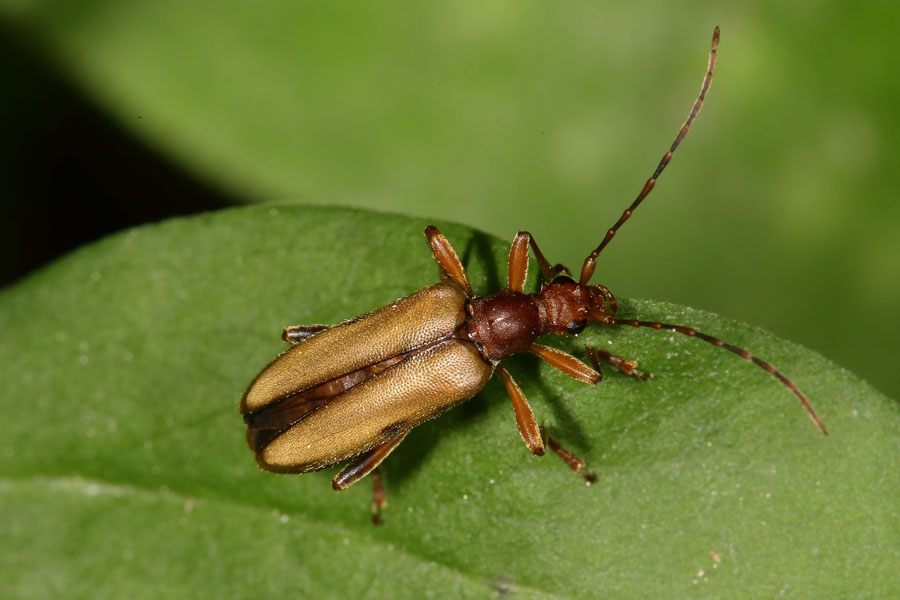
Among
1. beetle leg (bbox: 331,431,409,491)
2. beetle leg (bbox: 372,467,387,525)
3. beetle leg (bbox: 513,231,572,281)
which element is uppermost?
beetle leg (bbox: 513,231,572,281)

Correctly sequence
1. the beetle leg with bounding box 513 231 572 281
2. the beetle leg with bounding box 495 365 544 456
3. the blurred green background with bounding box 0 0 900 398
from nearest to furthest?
the beetle leg with bounding box 495 365 544 456 < the beetle leg with bounding box 513 231 572 281 < the blurred green background with bounding box 0 0 900 398

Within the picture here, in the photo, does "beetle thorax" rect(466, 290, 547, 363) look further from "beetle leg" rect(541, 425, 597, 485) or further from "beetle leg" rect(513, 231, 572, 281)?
"beetle leg" rect(541, 425, 597, 485)

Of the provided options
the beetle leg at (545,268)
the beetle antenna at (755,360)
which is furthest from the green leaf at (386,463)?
the beetle leg at (545,268)

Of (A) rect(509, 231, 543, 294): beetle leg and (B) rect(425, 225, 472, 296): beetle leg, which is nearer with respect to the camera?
(B) rect(425, 225, 472, 296): beetle leg

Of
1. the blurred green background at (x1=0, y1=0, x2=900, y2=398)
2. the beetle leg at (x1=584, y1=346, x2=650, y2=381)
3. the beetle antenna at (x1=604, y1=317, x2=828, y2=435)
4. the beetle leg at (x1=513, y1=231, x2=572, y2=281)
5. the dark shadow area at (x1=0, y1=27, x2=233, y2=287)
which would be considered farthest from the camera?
the dark shadow area at (x1=0, y1=27, x2=233, y2=287)

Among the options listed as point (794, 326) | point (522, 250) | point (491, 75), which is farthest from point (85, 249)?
point (794, 326)

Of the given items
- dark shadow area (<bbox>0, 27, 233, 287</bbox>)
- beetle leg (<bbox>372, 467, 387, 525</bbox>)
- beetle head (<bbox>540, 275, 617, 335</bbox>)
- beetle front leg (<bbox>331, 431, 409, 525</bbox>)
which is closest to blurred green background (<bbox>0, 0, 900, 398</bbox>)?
dark shadow area (<bbox>0, 27, 233, 287</bbox>)

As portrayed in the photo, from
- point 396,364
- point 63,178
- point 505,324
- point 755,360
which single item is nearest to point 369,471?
point 396,364

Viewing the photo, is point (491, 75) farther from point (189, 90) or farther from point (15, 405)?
point (15, 405)

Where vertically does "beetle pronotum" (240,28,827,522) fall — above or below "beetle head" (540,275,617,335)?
below
